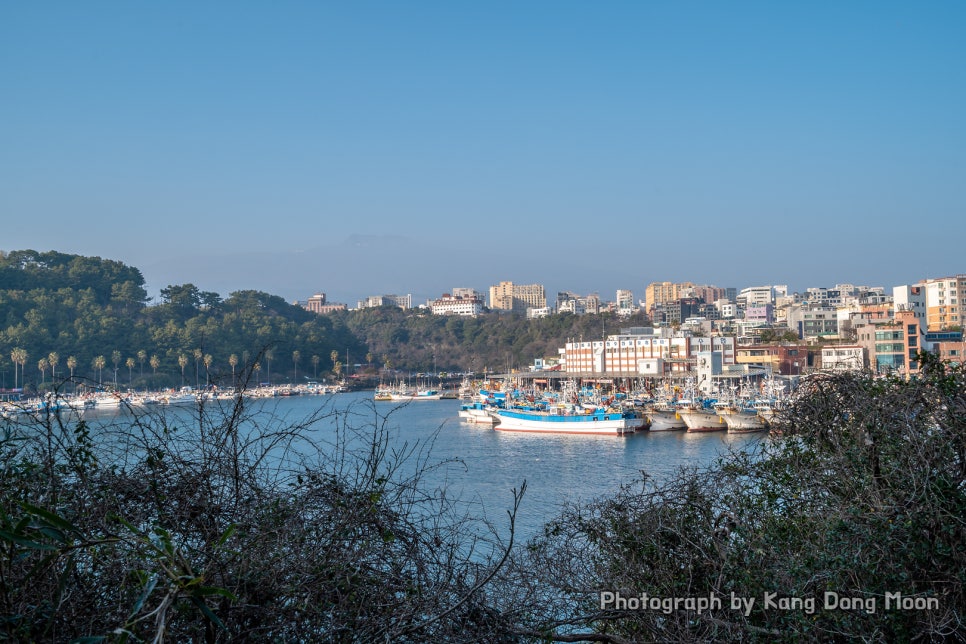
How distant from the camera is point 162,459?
7.65 feet

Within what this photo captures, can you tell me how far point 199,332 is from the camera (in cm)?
4741

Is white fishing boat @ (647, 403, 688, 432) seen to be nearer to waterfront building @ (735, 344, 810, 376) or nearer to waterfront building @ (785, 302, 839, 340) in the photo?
waterfront building @ (735, 344, 810, 376)

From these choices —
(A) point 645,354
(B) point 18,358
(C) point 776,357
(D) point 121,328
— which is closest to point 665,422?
(C) point 776,357

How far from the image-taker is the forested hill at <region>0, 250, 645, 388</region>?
4100 centimetres

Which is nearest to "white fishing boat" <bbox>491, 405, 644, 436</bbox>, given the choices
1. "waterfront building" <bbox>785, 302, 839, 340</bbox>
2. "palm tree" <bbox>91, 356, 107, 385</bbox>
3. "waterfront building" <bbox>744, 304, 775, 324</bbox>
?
"palm tree" <bbox>91, 356, 107, 385</bbox>

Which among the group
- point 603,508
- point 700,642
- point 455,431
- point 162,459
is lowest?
point 455,431

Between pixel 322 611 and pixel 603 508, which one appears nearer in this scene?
pixel 322 611

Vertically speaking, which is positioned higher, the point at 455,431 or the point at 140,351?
the point at 140,351

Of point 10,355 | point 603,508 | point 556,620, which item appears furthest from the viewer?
point 10,355

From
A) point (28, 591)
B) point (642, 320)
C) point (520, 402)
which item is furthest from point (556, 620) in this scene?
point (642, 320)

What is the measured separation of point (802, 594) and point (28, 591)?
6.84 feet

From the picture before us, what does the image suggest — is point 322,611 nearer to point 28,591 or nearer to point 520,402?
point 28,591

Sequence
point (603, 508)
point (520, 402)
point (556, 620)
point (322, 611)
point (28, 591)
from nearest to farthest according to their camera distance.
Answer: point (28, 591) < point (322, 611) < point (556, 620) < point (603, 508) < point (520, 402)

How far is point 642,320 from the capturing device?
69.9 metres
